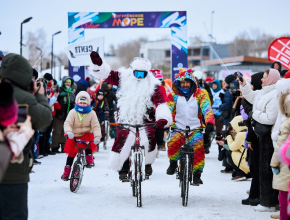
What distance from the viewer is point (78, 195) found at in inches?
300

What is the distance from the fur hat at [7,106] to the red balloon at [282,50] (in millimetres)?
7851

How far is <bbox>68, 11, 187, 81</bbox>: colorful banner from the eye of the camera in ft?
58.9

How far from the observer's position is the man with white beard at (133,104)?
7293 mm

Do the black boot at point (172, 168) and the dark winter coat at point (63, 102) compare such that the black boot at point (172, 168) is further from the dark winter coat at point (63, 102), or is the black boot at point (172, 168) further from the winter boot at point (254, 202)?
the dark winter coat at point (63, 102)

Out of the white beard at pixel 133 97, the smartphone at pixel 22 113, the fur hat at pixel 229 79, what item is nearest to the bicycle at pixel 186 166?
the white beard at pixel 133 97

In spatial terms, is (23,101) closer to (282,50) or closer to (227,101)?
(282,50)

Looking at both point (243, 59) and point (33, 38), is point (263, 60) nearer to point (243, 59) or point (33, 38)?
point (243, 59)

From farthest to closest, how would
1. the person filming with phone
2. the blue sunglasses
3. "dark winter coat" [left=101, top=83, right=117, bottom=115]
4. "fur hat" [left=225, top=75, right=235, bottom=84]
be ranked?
1. "dark winter coat" [left=101, top=83, right=117, bottom=115]
2. "fur hat" [left=225, top=75, right=235, bottom=84]
3. the blue sunglasses
4. the person filming with phone

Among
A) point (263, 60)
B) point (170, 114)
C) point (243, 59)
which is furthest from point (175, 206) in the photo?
point (263, 60)

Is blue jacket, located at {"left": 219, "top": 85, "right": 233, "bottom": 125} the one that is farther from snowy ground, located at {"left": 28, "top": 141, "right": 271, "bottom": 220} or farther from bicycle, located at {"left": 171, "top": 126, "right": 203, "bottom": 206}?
bicycle, located at {"left": 171, "top": 126, "right": 203, "bottom": 206}

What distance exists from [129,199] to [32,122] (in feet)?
11.7

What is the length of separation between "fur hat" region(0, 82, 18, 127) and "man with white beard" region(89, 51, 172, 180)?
12.7ft

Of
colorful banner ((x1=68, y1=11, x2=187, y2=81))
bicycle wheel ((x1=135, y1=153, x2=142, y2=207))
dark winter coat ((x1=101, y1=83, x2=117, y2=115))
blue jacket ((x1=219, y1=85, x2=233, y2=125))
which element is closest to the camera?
bicycle wheel ((x1=135, y1=153, x2=142, y2=207))

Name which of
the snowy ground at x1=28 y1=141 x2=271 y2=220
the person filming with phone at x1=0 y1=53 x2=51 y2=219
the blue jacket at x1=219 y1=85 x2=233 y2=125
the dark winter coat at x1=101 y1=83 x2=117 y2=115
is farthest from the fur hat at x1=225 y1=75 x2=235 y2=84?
the person filming with phone at x1=0 y1=53 x2=51 y2=219
